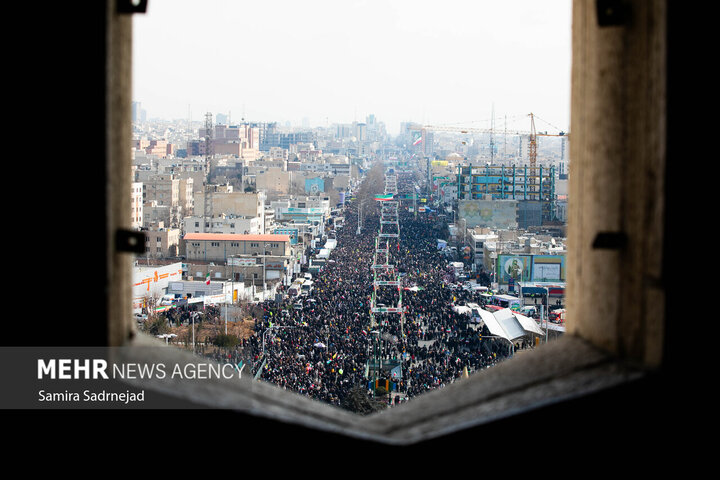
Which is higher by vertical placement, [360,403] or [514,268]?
[514,268]

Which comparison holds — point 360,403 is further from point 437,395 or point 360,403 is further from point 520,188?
point 520,188

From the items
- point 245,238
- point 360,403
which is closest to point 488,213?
point 245,238

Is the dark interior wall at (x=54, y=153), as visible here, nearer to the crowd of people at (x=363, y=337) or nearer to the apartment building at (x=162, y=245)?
the crowd of people at (x=363, y=337)

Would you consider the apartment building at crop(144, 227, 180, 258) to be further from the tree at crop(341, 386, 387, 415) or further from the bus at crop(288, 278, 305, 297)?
the tree at crop(341, 386, 387, 415)

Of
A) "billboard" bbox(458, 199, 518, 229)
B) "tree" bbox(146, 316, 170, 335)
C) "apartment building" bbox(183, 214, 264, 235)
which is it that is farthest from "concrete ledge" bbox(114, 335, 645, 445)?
"billboard" bbox(458, 199, 518, 229)

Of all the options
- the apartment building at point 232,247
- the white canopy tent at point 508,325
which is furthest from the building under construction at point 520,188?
the white canopy tent at point 508,325
